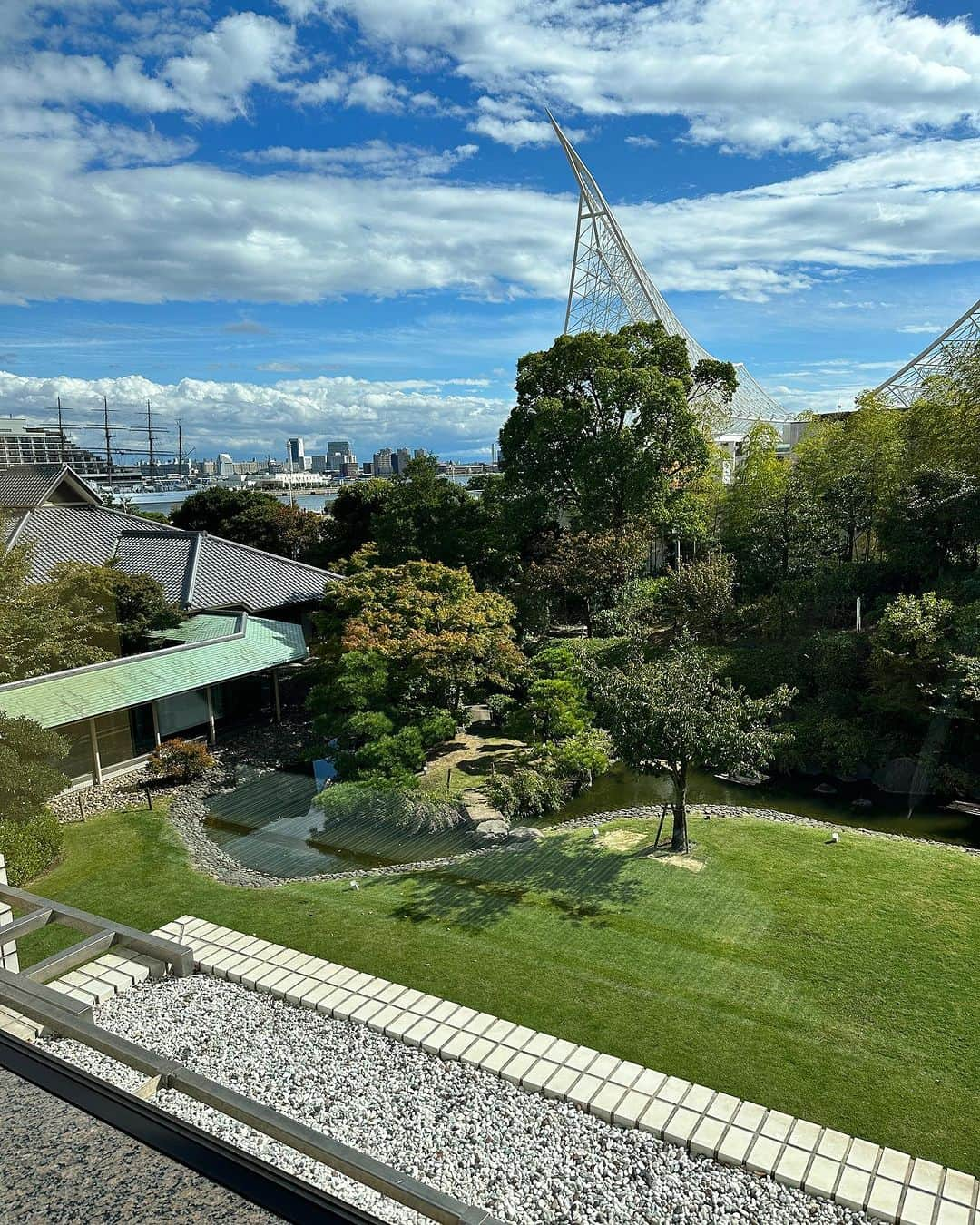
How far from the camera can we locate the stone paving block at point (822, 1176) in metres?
2.49

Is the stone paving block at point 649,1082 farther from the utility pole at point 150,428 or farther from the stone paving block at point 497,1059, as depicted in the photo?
the utility pole at point 150,428

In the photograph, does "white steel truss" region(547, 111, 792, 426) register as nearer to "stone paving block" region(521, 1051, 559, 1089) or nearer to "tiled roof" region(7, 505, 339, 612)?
"tiled roof" region(7, 505, 339, 612)

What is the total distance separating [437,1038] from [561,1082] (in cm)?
57

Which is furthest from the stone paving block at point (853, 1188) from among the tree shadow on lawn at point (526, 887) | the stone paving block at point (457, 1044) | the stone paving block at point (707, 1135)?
the tree shadow on lawn at point (526, 887)

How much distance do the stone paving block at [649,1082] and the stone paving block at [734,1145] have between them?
30 centimetres

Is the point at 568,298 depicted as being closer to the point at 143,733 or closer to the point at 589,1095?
the point at 143,733

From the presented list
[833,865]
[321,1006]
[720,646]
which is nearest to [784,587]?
[720,646]

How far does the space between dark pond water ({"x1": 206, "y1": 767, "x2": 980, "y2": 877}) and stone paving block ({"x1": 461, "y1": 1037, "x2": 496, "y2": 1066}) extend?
7.28 feet

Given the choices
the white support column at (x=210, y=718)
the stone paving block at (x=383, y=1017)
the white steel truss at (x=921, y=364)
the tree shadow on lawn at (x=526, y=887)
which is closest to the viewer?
the stone paving block at (x=383, y=1017)

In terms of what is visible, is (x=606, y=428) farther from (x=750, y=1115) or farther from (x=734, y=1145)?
Answer: (x=734, y=1145)

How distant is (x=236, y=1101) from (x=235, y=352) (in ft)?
14.9

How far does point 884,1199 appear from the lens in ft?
8.05

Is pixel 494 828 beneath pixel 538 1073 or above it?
beneath

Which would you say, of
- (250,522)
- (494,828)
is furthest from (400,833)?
(250,522)
